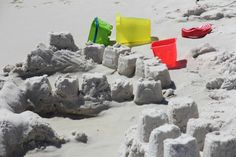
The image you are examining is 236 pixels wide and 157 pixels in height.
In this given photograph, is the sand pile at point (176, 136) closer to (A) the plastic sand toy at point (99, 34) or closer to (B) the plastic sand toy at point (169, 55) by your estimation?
(B) the plastic sand toy at point (169, 55)

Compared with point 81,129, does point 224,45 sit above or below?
above

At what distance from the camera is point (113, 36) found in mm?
6523

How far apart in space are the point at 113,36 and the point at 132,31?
362 mm

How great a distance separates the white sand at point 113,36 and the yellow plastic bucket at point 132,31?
0.17 meters

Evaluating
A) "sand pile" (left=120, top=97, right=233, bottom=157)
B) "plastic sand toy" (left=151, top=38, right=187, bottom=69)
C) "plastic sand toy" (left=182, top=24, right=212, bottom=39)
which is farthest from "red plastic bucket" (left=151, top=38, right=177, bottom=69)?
"sand pile" (left=120, top=97, right=233, bottom=157)

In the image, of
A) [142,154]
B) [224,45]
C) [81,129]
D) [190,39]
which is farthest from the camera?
[190,39]

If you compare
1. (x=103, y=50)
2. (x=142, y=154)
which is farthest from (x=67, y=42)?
(x=142, y=154)

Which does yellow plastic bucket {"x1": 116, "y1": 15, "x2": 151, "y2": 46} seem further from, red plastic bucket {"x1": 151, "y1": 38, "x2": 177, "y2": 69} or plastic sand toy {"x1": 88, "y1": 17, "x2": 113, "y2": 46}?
red plastic bucket {"x1": 151, "y1": 38, "x2": 177, "y2": 69}

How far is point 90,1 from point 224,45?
3.22 m

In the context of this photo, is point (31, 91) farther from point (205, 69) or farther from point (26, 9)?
point (26, 9)

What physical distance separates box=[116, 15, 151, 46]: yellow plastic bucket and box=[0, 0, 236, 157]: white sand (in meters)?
0.17

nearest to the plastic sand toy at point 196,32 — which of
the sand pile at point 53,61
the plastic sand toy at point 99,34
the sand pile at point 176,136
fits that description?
the plastic sand toy at point 99,34

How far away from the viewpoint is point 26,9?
8328 millimetres

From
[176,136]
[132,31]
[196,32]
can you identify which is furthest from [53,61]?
[176,136]
